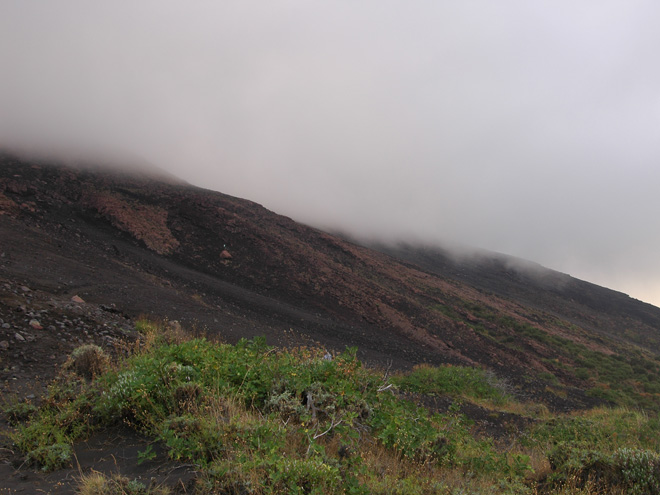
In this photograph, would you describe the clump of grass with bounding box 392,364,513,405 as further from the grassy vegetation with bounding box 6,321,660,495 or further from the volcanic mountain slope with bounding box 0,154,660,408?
the grassy vegetation with bounding box 6,321,660,495

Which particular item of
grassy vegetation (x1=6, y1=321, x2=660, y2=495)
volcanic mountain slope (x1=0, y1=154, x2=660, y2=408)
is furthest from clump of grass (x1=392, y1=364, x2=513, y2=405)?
grassy vegetation (x1=6, y1=321, x2=660, y2=495)

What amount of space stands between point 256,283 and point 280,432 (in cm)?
1815

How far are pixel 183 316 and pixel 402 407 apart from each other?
30.2 ft

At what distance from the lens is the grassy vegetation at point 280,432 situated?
295cm

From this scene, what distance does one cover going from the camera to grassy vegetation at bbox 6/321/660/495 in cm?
295

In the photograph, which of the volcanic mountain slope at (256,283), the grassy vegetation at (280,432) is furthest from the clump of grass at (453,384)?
the grassy vegetation at (280,432)

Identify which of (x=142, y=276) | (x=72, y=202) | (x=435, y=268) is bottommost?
(x=142, y=276)

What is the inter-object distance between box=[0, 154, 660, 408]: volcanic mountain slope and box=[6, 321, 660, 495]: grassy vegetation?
23.9 feet

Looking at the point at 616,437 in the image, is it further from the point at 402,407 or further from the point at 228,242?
the point at 228,242

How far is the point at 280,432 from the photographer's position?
3.43m

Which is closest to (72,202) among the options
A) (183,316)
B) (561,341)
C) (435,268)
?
(183,316)

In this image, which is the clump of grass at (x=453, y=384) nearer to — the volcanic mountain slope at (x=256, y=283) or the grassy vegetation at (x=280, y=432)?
the volcanic mountain slope at (x=256, y=283)

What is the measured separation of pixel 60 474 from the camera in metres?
3.15

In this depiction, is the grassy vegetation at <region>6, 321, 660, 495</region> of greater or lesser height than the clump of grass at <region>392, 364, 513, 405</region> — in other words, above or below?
above
